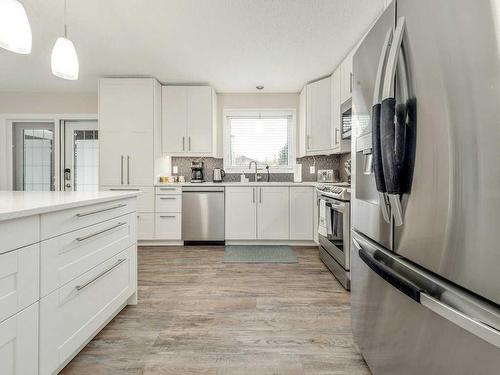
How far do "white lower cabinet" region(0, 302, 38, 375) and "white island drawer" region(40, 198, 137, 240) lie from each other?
304mm

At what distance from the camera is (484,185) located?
0.61 m

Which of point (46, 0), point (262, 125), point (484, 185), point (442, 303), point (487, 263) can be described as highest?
point (46, 0)

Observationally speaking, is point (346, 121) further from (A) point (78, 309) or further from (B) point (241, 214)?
(A) point (78, 309)

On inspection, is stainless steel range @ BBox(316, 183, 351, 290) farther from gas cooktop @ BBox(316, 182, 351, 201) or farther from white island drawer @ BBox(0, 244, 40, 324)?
white island drawer @ BBox(0, 244, 40, 324)

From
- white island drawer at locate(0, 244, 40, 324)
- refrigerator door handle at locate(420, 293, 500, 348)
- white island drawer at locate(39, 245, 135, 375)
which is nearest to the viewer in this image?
refrigerator door handle at locate(420, 293, 500, 348)

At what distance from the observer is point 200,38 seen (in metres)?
2.83

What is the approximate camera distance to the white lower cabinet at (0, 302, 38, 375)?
0.95m

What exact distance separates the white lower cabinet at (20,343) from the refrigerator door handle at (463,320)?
1.37m

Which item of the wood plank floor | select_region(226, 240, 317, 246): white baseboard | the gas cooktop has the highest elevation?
the gas cooktop

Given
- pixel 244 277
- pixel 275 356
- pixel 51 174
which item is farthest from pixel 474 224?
pixel 51 174

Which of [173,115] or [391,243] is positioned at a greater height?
[173,115]

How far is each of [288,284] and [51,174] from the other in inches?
176

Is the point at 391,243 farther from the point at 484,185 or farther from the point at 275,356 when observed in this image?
the point at 275,356

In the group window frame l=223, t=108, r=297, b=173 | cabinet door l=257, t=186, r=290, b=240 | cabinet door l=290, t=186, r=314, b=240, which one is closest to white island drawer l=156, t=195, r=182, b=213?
window frame l=223, t=108, r=297, b=173
